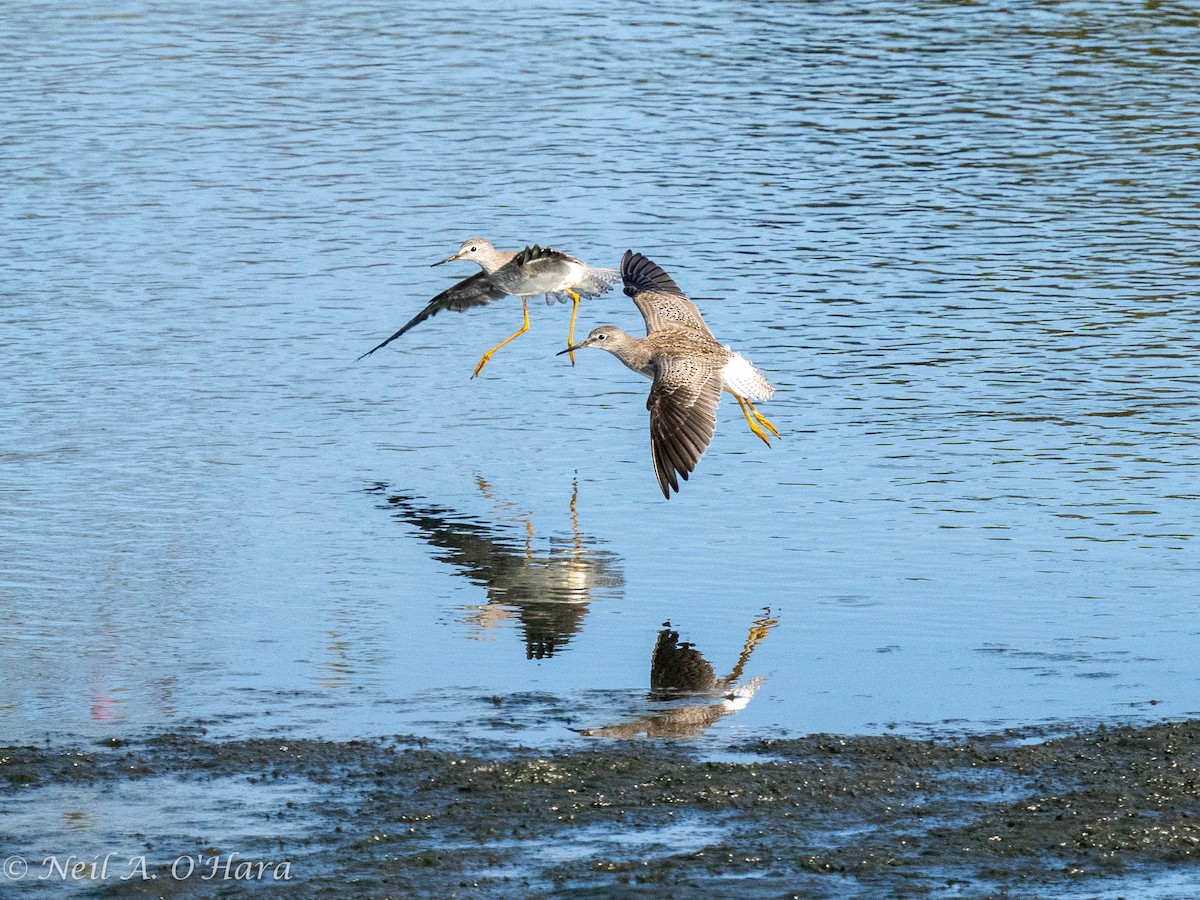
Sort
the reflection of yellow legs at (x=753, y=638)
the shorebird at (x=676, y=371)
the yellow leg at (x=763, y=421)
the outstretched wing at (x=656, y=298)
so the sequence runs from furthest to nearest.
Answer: the outstretched wing at (x=656, y=298) < the yellow leg at (x=763, y=421) < the shorebird at (x=676, y=371) < the reflection of yellow legs at (x=753, y=638)

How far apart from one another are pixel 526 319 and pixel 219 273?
9.83ft

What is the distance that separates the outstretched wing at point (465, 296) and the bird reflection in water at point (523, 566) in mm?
3053

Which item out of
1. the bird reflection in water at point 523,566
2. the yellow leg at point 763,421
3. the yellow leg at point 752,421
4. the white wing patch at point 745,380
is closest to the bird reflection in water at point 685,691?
the bird reflection in water at point 523,566

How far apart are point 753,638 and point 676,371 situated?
2.65 m

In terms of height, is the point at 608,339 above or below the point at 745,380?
above

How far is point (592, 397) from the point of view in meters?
13.6

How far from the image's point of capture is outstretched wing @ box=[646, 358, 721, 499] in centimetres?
1008

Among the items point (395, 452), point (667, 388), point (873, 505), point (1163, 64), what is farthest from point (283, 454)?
point (1163, 64)

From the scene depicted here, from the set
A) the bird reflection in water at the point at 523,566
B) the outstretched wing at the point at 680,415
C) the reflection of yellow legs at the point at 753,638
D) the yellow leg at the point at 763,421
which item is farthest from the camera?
the yellow leg at the point at 763,421

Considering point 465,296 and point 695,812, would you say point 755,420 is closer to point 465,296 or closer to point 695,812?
point 465,296

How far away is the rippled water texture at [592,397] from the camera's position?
27.8 ft

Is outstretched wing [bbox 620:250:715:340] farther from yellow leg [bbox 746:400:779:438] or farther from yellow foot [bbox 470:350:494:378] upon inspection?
yellow foot [bbox 470:350:494:378]

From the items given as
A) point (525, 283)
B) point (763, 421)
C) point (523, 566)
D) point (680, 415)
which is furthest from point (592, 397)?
point (523, 566)

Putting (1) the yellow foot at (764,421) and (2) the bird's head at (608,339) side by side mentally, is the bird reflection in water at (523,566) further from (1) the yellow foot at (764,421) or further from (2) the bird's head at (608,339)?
(1) the yellow foot at (764,421)
